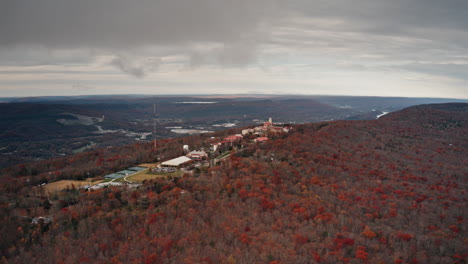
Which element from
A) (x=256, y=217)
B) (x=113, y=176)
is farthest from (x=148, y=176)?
(x=256, y=217)

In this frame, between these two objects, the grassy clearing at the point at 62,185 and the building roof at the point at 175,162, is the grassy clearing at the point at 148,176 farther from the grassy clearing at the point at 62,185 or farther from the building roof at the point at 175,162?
the grassy clearing at the point at 62,185

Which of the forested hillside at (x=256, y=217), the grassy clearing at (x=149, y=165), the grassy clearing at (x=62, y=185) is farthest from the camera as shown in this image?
the grassy clearing at (x=149, y=165)

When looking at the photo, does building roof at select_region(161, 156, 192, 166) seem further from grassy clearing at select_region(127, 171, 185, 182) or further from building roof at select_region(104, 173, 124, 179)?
building roof at select_region(104, 173, 124, 179)

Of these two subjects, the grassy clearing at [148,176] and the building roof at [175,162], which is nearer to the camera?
the grassy clearing at [148,176]

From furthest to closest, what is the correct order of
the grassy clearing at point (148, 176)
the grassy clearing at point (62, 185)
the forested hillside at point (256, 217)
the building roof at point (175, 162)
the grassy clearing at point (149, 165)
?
the grassy clearing at point (149, 165) → the building roof at point (175, 162) → the grassy clearing at point (148, 176) → the grassy clearing at point (62, 185) → the forested hillside at point (256, 217)

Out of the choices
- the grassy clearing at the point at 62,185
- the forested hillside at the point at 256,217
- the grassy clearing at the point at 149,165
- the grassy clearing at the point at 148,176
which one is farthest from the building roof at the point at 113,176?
the grassy clearing at the point at 149,165

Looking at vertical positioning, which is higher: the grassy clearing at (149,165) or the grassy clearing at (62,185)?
the grassy clearing at (149,165)

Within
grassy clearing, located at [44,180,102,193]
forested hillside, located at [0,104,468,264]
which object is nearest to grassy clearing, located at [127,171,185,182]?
forested hillside, located at [0,104,468,264]

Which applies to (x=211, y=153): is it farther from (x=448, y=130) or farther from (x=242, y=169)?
(x=448, y=130)
